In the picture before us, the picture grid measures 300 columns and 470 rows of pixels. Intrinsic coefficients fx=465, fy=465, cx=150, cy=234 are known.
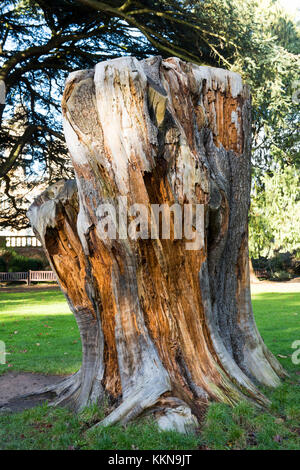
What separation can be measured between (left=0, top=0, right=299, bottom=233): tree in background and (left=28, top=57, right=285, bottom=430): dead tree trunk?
5564 millimetres

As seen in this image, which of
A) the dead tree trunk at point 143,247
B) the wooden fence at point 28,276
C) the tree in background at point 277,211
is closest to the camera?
the dead tree trunk at point 143,247

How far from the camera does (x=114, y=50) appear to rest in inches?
470

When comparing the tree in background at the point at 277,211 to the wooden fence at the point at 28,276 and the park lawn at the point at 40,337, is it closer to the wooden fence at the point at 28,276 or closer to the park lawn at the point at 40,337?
the park lawn at the point at 40,337

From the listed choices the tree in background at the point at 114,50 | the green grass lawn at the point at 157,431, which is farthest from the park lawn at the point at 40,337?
the tree in background at the point at 114,50

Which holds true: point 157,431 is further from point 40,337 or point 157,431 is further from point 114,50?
point 114,50

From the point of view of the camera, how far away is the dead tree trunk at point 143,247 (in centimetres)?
414

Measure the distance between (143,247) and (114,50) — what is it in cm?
913

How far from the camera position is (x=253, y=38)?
32.6 ft

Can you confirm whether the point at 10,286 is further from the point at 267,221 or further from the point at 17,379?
the point at 17,379

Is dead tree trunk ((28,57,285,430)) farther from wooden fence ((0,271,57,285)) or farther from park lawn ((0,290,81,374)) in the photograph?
wooden fence ((0,271,57,285))

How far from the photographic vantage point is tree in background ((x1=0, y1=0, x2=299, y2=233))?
995 cm

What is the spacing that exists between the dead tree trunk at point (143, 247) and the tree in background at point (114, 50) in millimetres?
5564

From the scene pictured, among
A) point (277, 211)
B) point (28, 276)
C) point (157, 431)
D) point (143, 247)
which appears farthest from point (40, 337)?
point (28, 276)
